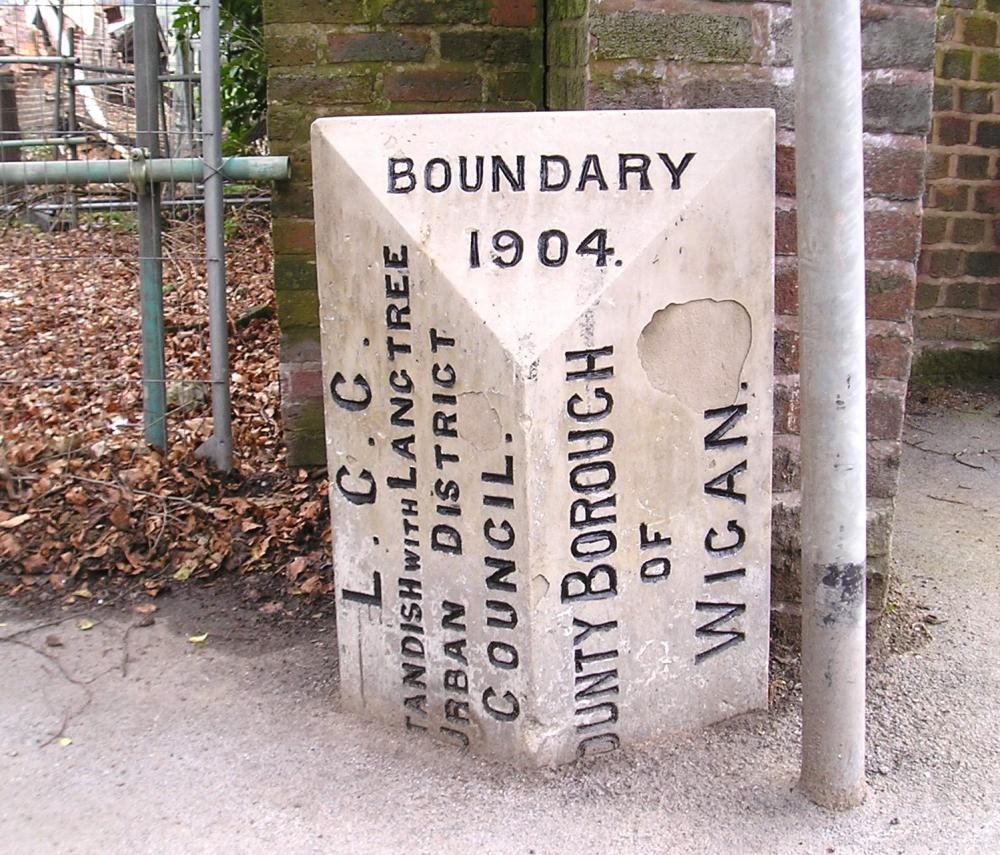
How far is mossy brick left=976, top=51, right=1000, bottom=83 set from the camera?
5594mm

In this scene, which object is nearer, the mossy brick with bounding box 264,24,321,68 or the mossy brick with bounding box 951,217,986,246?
the mossy brick with bounding box 264,24,321,68

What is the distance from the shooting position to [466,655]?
2.59 metres

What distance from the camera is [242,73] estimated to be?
6598 mm

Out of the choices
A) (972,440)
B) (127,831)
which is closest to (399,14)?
(127,831)

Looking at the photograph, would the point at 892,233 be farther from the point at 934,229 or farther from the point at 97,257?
the point at 934,229

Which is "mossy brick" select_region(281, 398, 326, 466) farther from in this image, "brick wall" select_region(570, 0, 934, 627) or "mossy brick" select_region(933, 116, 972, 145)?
"mossy brick" select_region(933, 116, 972, 145)

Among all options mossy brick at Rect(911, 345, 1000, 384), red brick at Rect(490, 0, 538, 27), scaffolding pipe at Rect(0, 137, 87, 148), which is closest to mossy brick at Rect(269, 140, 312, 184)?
scaffolding pipe at Rect(0, 137, 87, 148)

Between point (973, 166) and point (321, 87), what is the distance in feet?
11.5

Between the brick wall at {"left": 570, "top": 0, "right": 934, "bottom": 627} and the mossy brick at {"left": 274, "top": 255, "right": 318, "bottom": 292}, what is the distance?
1642 mm

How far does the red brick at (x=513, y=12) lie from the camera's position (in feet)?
12.8

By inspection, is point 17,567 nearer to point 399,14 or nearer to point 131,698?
point 131,698

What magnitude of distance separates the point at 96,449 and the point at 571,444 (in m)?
2.45

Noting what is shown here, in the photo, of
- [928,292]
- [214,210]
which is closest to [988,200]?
[928,292]

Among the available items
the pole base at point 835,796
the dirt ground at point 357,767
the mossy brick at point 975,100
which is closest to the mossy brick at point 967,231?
the mossy brick at point 975,100
